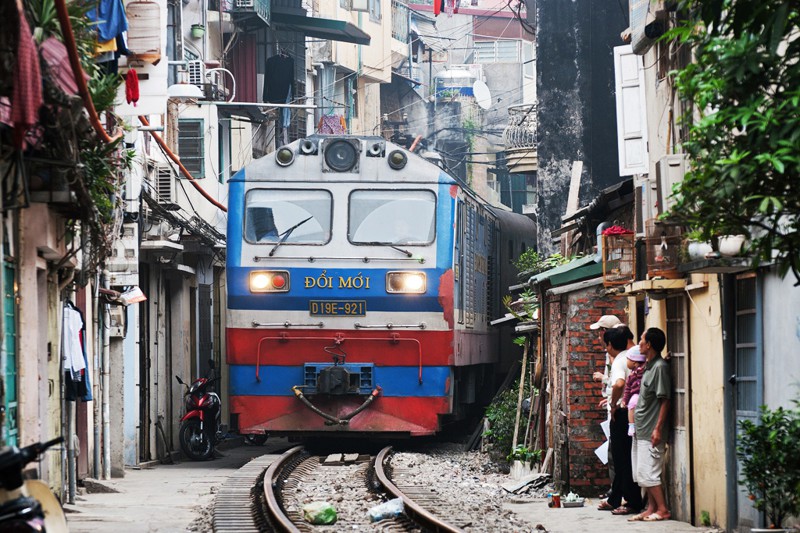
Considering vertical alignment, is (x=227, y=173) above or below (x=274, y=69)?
below

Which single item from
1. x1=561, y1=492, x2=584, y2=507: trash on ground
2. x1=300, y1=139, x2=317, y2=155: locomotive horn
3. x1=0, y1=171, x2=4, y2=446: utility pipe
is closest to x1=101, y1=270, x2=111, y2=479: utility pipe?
x1=300, y1=139, x2=317, y2=155: locomotive horn

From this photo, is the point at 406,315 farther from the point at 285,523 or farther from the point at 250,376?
the point at 285,523

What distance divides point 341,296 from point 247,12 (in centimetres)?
1262

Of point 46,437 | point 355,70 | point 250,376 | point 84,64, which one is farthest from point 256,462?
point 355,70

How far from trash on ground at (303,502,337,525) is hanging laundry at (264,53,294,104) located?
19521 mm

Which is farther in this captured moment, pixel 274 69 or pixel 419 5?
pixel 419 5

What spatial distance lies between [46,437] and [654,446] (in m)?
5.14

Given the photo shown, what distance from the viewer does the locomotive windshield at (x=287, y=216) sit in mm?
17656

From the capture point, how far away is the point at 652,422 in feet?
38.8


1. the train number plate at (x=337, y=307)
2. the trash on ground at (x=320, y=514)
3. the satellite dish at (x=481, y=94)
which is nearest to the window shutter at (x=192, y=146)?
the train number plate at (x=337, y=307)

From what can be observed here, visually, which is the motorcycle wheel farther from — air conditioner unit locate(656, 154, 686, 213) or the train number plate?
air conditioner unit locate(656, 154, 686, 213)

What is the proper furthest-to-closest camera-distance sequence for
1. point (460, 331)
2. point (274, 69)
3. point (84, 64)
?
point (274, 69)
point (460, 331)
point (84, 64)

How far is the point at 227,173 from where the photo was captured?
27844mm

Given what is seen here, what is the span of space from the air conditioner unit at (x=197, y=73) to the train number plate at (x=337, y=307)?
845 cm
